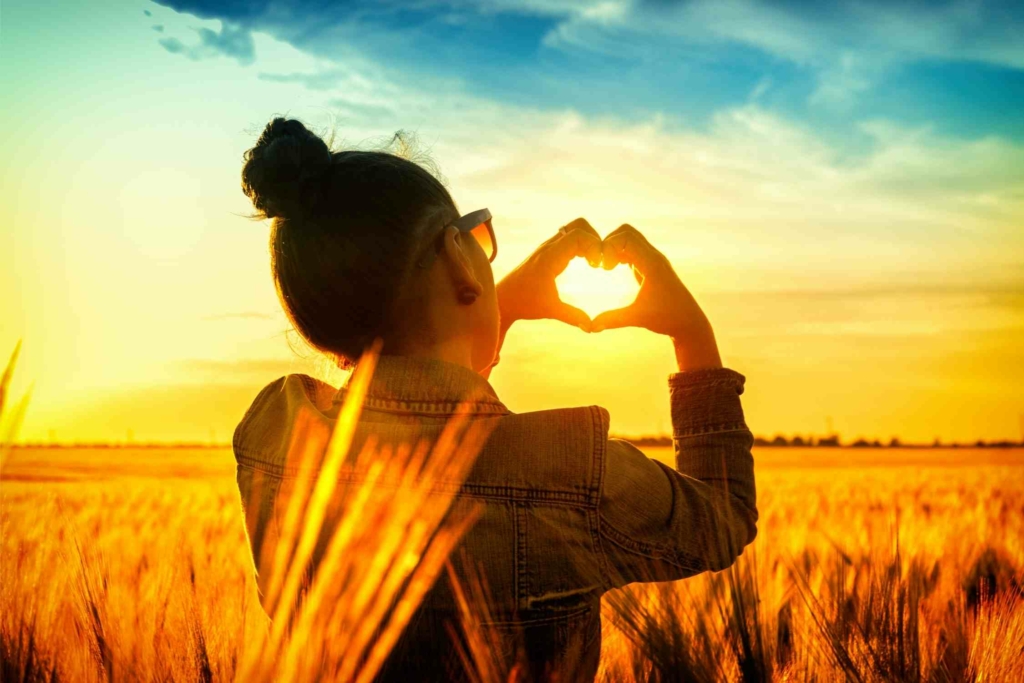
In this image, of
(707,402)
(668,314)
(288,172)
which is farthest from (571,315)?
(288,172)

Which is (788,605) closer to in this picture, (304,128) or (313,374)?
(313,374)

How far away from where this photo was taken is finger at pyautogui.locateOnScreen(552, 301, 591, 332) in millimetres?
1747

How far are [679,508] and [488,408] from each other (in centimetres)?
35

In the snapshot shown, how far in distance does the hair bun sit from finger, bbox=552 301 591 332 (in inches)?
20.9

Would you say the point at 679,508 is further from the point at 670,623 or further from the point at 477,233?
the point at 477,233

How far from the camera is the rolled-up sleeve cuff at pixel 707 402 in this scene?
1.55m

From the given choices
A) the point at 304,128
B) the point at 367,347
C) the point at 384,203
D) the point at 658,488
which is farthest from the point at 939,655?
the point at 304,128

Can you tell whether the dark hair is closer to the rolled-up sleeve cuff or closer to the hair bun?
the hair bun

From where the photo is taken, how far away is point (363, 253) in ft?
4.79

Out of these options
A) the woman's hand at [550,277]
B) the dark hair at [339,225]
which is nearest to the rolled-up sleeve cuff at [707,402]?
the woman's hand at [550,277]

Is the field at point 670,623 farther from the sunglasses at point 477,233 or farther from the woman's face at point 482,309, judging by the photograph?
the sunglasses at point 477,233

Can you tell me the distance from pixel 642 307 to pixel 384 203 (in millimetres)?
525

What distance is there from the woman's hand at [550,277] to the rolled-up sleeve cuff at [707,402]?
25cm

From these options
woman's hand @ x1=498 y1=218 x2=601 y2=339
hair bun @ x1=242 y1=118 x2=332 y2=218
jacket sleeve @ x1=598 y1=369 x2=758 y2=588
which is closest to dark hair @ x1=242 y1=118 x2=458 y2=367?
hair bun @ x1=242 y1=118 x2=332 y2=218
